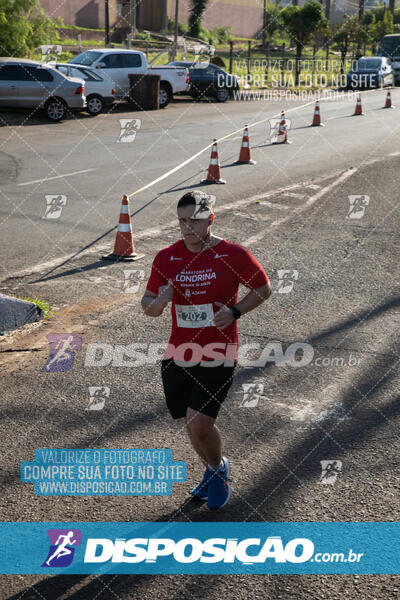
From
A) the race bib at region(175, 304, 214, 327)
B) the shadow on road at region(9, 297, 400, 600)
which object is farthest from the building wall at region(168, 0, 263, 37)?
the race bib at region(175, 304, 214, 327)

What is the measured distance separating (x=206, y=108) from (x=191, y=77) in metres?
3.49

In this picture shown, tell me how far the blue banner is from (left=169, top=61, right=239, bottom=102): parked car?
29100 mm

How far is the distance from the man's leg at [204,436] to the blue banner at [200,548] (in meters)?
0.38

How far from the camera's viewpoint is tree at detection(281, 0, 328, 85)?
40.4m

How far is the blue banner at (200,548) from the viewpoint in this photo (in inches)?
142

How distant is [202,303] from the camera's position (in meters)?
3.91

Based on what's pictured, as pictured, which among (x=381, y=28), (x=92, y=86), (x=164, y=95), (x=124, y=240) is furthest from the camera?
(x=381, y=28)

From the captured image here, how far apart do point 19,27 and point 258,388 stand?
25.0 m

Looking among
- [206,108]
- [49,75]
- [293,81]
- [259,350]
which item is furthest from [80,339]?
[293,81]

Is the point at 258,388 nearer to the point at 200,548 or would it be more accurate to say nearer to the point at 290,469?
the point at 290,469

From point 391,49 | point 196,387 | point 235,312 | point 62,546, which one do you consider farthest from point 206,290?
point 391,49

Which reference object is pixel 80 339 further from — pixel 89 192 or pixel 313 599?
pixel 89 192

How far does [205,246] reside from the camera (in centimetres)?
393

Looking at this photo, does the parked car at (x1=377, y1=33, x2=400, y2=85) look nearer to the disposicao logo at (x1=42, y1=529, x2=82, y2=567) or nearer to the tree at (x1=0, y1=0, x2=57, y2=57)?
the tree at (x1=0, y1=0, x2=57, y2=57)
